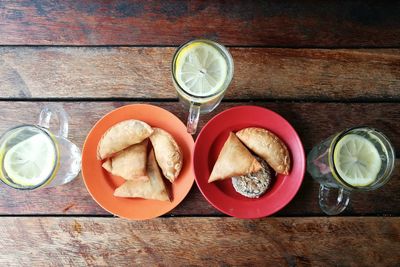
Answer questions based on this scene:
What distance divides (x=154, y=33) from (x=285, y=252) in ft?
2.35

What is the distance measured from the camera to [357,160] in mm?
1046

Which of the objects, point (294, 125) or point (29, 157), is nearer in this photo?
point (29, 157)

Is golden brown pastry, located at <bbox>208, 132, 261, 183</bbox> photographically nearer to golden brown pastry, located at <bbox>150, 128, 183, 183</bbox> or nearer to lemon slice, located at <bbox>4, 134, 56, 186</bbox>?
golden brown pastry, located at <bbox>150, 128, 183, 183</bbox>

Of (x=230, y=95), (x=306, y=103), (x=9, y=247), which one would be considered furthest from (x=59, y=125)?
(x=306, y=103)

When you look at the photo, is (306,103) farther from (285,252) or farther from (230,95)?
(285,252)

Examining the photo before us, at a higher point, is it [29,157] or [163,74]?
[163,74]

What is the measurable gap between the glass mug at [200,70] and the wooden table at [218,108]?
0.16m

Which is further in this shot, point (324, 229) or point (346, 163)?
point (324, 229)

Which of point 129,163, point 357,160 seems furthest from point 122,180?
point 357,160

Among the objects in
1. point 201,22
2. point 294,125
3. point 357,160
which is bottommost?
point 357,160

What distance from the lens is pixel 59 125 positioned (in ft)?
3.86

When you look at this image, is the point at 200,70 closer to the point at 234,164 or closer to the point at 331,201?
the point at 234,164

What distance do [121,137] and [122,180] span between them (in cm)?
12

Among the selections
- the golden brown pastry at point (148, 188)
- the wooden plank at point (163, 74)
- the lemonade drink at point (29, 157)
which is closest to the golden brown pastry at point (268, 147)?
the wooden plank at point (163, 74)
